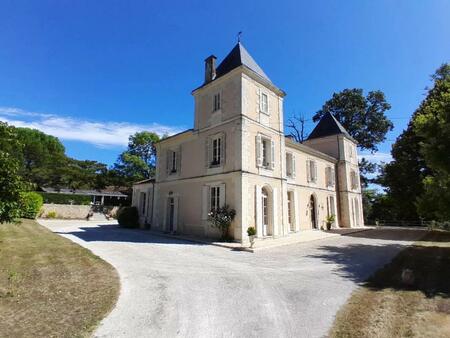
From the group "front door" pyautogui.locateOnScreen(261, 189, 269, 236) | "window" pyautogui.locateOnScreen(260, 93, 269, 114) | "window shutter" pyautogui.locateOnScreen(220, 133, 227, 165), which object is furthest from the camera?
"window" pyautogui.locateOnScreen(260, 93, 269, 114)

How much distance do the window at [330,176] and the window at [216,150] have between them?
405 inches

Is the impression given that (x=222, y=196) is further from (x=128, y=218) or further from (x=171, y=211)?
(x=128, y=218)

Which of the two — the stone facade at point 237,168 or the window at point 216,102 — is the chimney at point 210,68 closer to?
the stone facade at point 237,168

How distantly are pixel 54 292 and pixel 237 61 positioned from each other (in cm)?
1161

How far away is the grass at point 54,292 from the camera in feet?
10.9

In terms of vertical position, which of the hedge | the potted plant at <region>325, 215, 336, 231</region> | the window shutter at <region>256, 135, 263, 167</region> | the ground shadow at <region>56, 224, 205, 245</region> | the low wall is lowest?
the ground shadow at <region>56, 224, 205, 245</region>

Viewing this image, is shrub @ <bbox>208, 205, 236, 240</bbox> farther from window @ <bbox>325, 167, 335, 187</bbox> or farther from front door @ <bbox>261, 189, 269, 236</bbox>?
Answer: window @ <bbox>325, 167, 335, 187</bbox>

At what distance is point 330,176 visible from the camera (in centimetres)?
2002

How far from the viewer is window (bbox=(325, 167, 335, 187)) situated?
1973 centimetres

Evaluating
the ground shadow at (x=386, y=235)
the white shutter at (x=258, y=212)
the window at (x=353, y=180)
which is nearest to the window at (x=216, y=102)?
the white shutter at (x=258, y=212)

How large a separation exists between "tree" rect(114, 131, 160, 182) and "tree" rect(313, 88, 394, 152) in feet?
69.6

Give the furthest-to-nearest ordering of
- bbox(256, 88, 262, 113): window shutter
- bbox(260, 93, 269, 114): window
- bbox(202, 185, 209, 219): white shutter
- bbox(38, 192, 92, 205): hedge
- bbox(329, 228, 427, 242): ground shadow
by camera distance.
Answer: bbox(38, 192, 92, 205): hedge < bbox(329, 228, 427, 242): ground shadow < bbox(260, 93, 269, 114): window < bbox(256, 88, 262, 113): window shutter < bbox(202, 185, 209, 219): white shutter

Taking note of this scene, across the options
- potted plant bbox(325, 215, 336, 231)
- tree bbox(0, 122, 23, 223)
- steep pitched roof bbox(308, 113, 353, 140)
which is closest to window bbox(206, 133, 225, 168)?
tree bbox(0, 122, 23, 223)

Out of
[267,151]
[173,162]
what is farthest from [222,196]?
[173,162]
